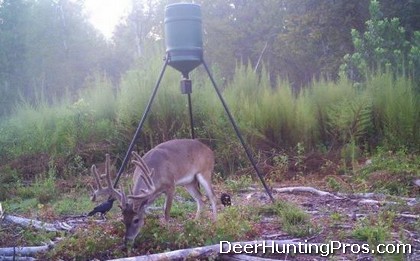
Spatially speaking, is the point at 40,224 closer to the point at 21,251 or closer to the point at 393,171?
the point at 21,251

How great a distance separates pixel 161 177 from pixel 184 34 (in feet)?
4.29

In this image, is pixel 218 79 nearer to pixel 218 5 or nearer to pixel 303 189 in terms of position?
pixel 303 189

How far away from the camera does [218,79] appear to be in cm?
1116

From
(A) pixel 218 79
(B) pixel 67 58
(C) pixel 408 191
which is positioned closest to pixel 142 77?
(A) pixel 218 79

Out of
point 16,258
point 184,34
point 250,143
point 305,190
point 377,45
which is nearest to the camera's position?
point 16,258

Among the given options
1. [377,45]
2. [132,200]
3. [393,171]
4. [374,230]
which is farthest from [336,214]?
[377,45]

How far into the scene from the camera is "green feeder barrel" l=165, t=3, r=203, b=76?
18.5ft

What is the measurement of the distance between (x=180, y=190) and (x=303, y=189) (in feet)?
4.88

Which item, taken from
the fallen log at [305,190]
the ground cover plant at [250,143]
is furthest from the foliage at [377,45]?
the fallen log at [305,190]

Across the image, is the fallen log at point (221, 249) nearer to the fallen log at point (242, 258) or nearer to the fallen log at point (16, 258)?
the fallen log at point (242, 258)

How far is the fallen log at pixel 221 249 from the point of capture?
409 centimetres

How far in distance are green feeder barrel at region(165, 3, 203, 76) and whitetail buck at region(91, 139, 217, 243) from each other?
798 mm

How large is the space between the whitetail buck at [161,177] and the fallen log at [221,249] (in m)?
0.54

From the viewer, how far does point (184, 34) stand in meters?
5.64
